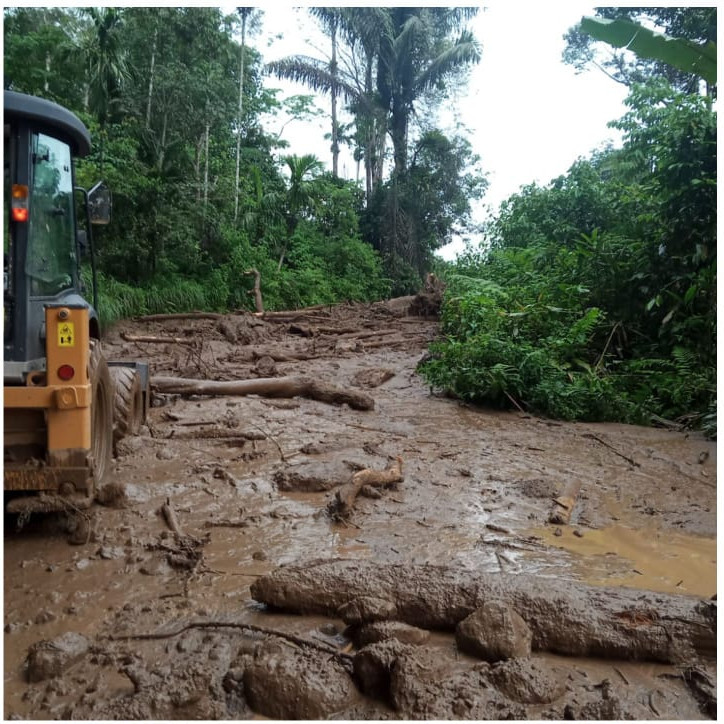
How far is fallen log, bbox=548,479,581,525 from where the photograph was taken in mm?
4355

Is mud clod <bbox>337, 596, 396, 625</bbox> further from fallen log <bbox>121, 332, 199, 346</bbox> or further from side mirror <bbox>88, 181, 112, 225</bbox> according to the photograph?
fallen log <bbox>121, 332, 199, 346</bbox>

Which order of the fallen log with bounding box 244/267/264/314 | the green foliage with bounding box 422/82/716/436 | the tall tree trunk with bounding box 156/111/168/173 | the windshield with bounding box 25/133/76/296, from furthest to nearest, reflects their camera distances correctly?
the fallen log with bounding box 244/267/264/314 < the tall tree trunk with bounding box 156/111/168/173 < the green foliage with bounding box 422/82/716/436 < the windshield with bounding box 25/133/76/296

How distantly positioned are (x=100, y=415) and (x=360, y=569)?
8.11 feet

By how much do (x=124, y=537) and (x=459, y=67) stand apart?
27671 millimetres

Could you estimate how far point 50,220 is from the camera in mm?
4020

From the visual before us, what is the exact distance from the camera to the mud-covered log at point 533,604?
255 cm

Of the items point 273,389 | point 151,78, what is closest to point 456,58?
point 151,78

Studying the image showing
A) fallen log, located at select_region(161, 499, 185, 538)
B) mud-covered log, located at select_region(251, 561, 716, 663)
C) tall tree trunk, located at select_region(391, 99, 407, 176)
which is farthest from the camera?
tall tree trunk, located at select_region(391, 99, 407, 176)

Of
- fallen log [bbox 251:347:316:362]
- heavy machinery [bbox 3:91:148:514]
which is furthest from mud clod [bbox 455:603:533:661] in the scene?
fallen log [bbox 251:347:316:362]

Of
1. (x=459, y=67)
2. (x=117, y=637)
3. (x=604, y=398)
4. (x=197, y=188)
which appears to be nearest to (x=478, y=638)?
(x=117, y=637)

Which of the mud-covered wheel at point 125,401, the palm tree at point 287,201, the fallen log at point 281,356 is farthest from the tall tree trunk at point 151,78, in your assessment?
the mud-covered wheel at point 125,401

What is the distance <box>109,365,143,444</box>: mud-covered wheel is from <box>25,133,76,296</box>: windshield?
5.13 feet

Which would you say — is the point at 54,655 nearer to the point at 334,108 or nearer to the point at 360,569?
the point at 360,569

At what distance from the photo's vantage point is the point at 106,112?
1698 centimetres
